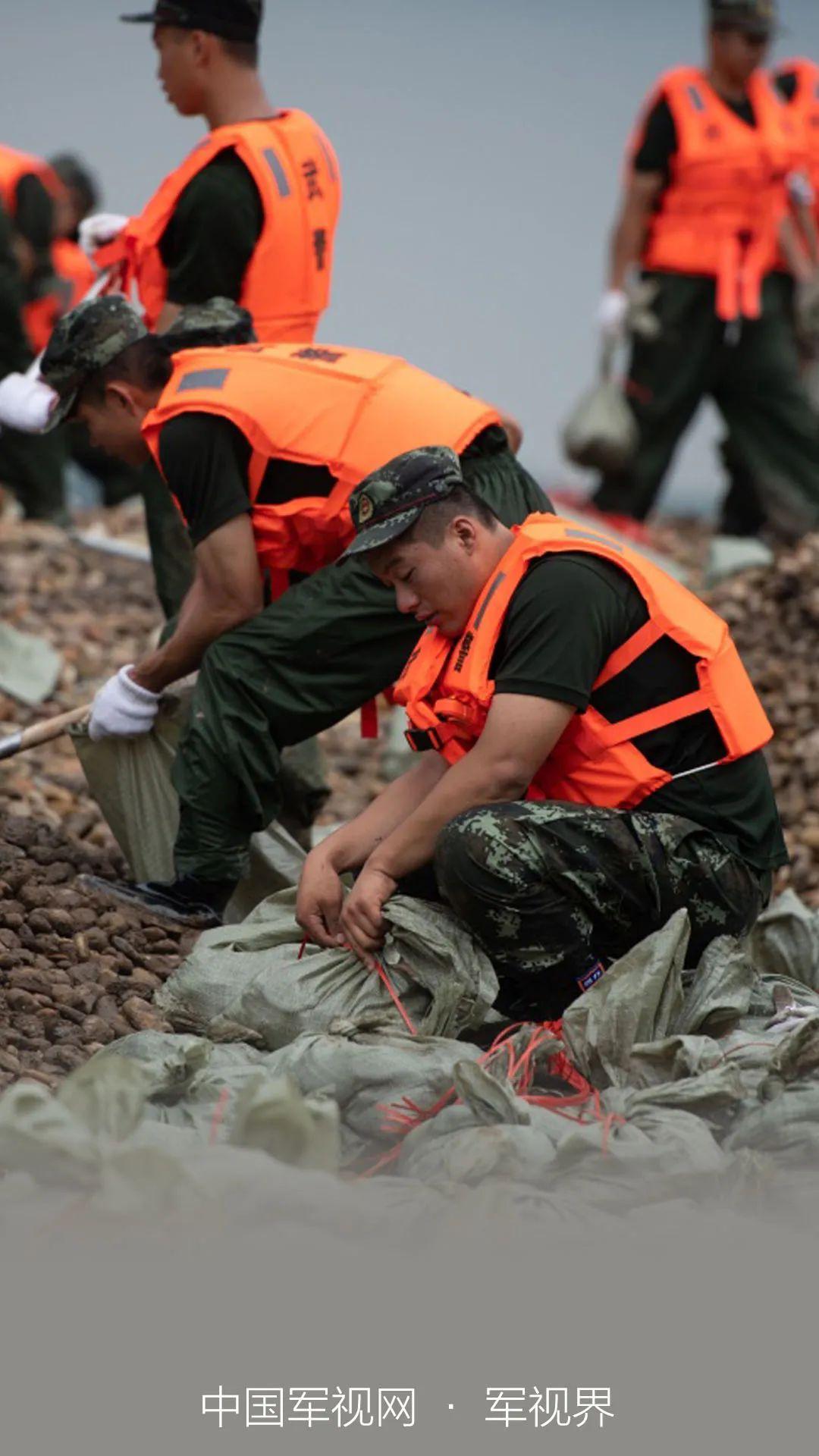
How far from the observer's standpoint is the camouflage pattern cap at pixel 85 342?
15.2 ft

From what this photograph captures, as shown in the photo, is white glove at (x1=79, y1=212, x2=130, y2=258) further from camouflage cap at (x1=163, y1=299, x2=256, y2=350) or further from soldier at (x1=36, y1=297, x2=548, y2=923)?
soldier at (x1=36, y1=297, x2=548, y2=923)

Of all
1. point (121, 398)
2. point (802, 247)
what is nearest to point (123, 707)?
point (121, 398)

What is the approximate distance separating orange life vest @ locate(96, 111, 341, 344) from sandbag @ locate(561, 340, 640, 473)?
10.0ft

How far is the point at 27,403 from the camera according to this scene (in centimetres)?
486

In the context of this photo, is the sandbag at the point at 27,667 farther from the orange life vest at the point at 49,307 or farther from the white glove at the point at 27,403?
the orange life vest at the point at 49,307

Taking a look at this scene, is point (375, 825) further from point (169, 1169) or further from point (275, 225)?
point (275, 225)

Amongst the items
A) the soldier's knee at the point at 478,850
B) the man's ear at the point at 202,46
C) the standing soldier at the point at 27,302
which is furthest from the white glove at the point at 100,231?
the standing soldier at the point at 27,302

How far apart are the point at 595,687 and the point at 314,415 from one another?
39.9 inches

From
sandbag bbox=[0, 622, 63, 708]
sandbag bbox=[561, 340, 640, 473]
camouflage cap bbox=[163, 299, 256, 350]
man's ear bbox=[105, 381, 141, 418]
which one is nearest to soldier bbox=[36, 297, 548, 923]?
man's ear bbox=[105, 381, 141, 418]

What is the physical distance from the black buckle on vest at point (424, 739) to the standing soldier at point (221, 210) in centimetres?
156

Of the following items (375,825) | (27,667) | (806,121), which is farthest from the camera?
(806,121)

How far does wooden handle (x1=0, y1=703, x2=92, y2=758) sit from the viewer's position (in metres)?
4.78

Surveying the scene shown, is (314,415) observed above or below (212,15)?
below

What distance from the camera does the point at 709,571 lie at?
8000 mm
